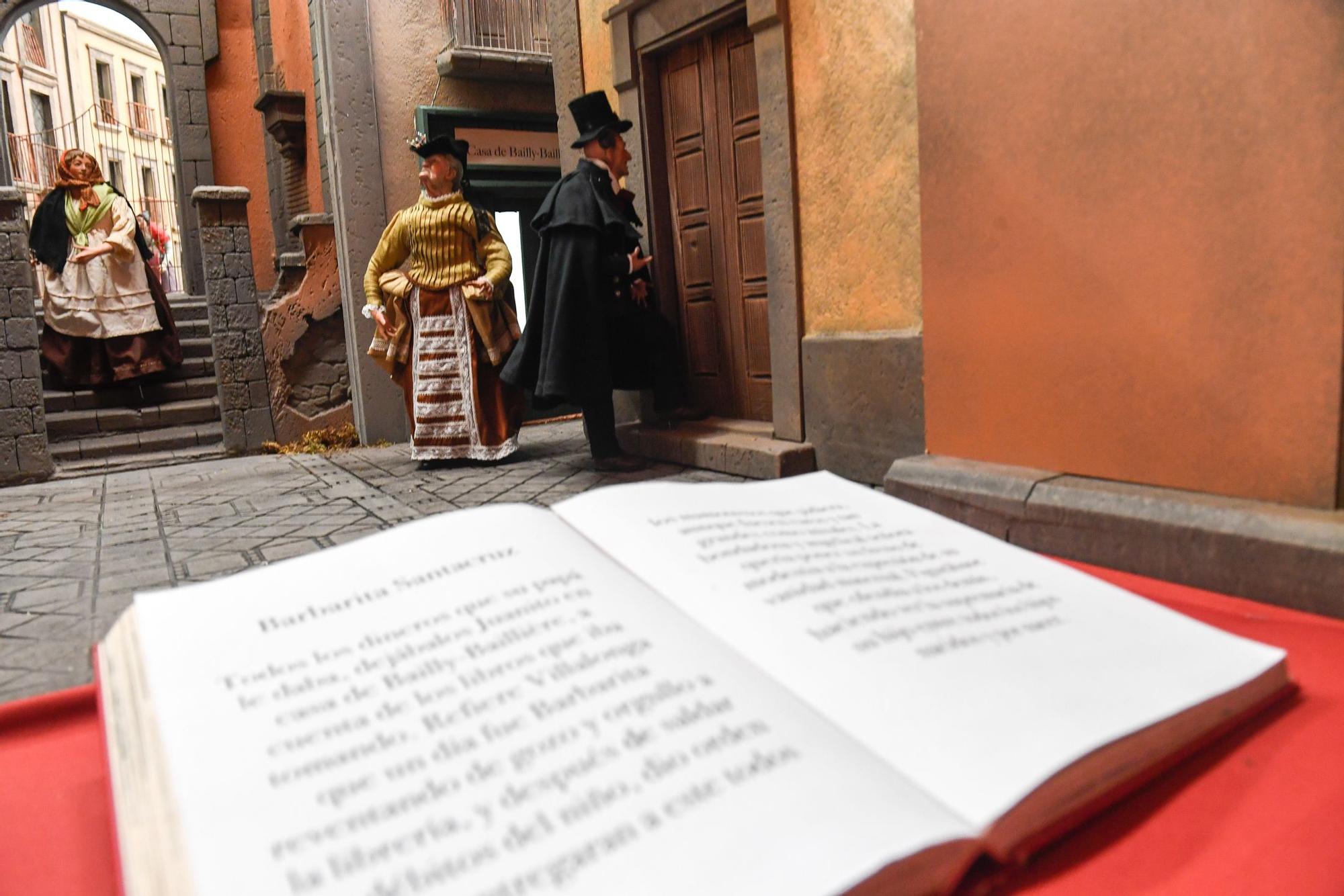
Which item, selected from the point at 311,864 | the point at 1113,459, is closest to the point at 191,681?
the point at 311,864

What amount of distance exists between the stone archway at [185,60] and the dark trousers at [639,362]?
805 cm

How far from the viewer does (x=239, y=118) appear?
11328 mm

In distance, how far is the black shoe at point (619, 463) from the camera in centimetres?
498

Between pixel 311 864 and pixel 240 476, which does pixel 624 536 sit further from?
pixel 240 476

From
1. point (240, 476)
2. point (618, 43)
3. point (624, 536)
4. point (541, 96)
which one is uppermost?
point (541, 96)

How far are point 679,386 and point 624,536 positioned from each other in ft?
13.9

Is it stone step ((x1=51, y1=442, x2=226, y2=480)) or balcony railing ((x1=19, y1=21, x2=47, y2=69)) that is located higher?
balcony railing ((x1=19, y1=21, x2=47, y2=69))

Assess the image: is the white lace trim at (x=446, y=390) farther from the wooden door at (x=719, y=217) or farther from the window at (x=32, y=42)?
the window at (x=32, y=42)

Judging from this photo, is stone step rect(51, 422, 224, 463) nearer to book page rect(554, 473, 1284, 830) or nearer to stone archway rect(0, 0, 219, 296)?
stone archway rect(0, 0, 219, 296)

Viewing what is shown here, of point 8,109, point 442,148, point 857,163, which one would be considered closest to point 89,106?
point 8,109

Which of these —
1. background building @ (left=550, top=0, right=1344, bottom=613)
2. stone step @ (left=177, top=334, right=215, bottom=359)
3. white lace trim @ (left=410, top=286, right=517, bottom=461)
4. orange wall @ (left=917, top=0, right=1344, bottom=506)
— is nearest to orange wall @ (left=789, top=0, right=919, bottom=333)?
background building @ (left=550, top=0, right=1344, bottom=613)

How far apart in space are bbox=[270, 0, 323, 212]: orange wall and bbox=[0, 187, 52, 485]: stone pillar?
286cm

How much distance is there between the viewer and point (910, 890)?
0.54 metres

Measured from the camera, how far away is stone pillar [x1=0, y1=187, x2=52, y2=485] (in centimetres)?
608
